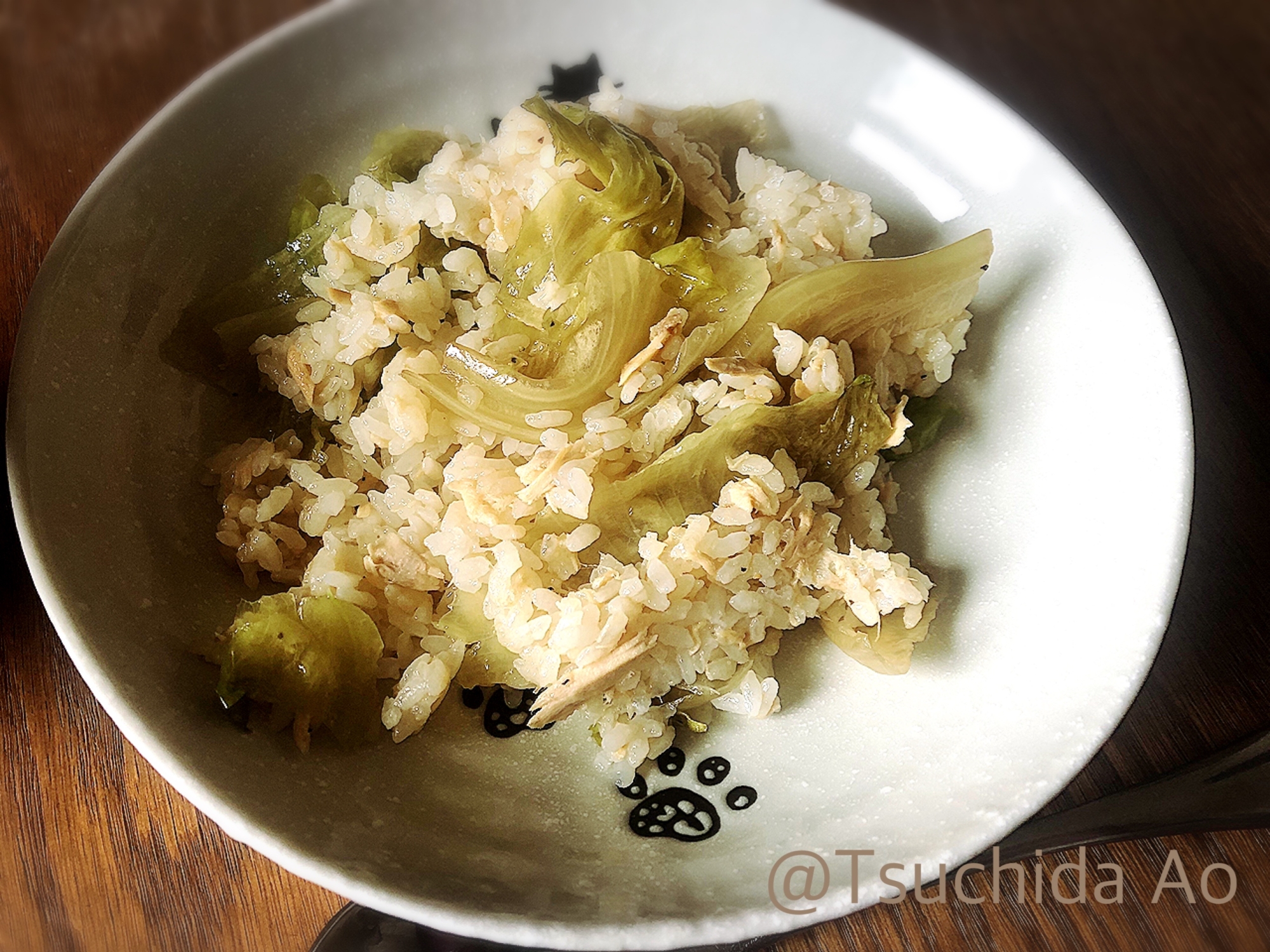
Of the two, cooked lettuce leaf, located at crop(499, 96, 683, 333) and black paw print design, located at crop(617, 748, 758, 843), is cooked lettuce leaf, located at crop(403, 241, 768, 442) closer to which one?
cooked lettuce leaf, located at crop(499, 96, 683, 333)

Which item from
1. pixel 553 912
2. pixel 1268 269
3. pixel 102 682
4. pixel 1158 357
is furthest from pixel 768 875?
pixel 1268 269

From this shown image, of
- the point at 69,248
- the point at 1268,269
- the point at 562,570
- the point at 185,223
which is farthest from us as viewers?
the point at 1268,269

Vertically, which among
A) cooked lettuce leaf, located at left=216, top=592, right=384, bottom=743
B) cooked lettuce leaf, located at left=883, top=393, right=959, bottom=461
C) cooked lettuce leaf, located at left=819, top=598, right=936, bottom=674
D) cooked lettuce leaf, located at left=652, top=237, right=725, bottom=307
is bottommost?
cooked lettuce leaf, located at left=216, top=592, right=384, bottom=743

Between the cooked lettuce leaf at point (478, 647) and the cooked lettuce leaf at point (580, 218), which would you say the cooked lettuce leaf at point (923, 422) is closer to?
the cooked lettuce leaf at point (580, 218)

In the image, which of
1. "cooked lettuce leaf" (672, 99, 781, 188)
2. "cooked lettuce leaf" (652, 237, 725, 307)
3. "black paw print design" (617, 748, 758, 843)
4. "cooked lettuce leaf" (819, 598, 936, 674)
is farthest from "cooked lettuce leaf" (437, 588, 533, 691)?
"cooked lettuce leaf" (672, 99, 781, 188)

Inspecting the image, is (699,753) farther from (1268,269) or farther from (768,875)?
(1268,269)

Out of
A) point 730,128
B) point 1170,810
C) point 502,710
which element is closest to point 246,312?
point 502,710

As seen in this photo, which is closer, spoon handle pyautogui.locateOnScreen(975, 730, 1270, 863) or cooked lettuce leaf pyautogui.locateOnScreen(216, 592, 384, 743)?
cooked lettuce leaf pyautogui.locateOnScreen(216, 592, 384, 743)
